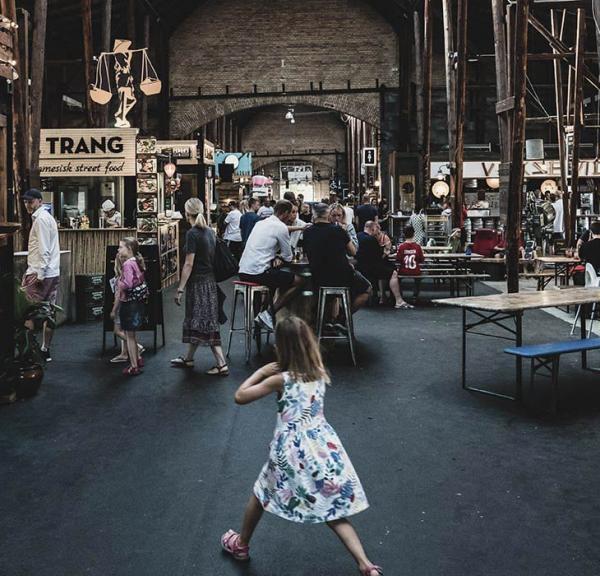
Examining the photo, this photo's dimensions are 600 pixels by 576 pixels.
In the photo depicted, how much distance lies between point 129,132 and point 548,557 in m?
9.61

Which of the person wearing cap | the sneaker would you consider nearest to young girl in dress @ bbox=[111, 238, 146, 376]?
the sneaker

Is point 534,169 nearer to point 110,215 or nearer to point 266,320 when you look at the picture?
point 110,215

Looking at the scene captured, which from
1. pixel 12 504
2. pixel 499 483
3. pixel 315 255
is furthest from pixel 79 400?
pixel 499 483

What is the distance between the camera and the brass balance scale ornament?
13.7 meters

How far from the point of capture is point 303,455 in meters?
2.93

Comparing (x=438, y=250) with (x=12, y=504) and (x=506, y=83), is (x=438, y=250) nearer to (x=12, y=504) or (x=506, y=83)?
(x=506, y=83)

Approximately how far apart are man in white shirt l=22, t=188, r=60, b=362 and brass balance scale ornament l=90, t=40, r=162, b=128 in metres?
6.86

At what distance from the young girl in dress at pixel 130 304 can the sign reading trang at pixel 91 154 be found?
4.96 m

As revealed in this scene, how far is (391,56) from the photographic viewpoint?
23828 mm

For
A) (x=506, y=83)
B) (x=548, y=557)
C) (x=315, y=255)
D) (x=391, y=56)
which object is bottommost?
(x=548, y=557)

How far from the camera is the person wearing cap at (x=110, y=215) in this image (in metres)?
12.8

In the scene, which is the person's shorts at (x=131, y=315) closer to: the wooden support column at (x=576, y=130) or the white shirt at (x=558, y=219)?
the wooden support column at (x=576, y=130)

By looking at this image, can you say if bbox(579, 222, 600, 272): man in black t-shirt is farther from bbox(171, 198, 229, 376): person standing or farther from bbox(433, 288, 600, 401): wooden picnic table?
bbox(171, 198, 229, 376): person standing

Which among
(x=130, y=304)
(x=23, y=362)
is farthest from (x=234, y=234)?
(x=23, y=362)
